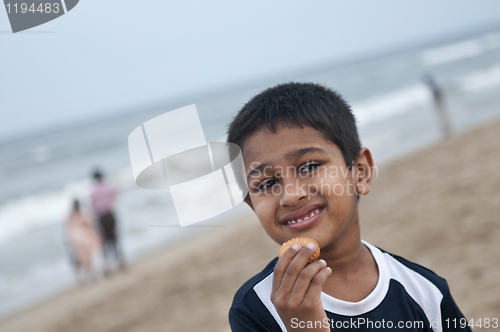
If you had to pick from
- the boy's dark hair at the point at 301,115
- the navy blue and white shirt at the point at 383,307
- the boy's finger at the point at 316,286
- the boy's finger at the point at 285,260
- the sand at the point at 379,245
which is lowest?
the sand at the point at 379,245

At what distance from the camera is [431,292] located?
1.44 m

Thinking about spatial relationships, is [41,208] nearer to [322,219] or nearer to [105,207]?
[105,207]

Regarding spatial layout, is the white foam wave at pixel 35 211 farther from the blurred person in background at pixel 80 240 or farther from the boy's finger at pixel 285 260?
the boy's finger at pixel 285 260

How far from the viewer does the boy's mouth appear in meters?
1.36

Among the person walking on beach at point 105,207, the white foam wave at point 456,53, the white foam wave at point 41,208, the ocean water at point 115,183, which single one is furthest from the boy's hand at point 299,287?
the white foam wave at point 456,53

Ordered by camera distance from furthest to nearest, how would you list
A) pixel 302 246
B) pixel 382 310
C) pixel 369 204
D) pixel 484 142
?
1. pixel 484 142
2. pixel 369 204
3. pixel 382 310
4. pixel 302 246

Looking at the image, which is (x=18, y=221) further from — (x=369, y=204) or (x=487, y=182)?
(x=487, y=182)

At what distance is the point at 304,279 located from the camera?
1123mm

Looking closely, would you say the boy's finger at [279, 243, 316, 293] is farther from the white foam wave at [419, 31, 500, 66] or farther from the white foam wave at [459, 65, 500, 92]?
the white foam wave at [419, 31, 500, 66]

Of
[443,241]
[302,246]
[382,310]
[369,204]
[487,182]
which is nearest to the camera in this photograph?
[302,246]

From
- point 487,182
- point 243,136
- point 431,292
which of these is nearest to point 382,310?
point 431,292

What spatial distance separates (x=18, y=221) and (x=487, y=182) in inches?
549

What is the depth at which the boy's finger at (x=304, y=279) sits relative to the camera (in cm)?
112

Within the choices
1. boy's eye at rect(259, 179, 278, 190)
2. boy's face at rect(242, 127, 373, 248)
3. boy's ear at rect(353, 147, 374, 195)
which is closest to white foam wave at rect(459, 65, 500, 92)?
boy's ear at rect(353, 147, 374, 195)
